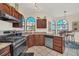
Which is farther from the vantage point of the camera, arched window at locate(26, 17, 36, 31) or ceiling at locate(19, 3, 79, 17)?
arched window at locate(26, 17, 36, 31)

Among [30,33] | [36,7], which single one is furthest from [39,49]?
[36,7]

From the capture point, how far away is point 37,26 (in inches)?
79.9

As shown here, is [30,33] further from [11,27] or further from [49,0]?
[49,0]

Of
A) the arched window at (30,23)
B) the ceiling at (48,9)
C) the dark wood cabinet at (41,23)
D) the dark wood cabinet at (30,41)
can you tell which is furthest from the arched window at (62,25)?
the dark wood cabinet at (30,41)

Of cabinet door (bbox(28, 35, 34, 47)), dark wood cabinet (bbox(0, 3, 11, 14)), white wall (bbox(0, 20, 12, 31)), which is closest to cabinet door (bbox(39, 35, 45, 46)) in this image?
cabinet door (bbox(28, 35, 34, 47))

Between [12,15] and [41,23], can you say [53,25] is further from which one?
[12,15]

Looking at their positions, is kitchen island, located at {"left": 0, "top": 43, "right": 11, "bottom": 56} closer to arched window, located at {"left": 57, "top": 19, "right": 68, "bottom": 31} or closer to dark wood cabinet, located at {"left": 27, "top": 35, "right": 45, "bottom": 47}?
dark wood cabinet, located at {"left": 27, "top": 35, "right": 45, "bottom": 47}

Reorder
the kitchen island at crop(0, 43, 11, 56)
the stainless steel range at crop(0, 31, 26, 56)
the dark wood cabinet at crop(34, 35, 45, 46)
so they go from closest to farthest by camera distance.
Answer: the kitchen island at crop(0, 43, 11, 56) → the stainless steel range at crop(0, 31, 26, 56) → the dark wood cabinet at crop(34, 35, 45, 46)

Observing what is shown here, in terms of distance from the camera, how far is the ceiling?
185cm

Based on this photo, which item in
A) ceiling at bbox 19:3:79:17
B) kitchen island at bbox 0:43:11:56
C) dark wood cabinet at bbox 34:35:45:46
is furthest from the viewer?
dark wood cabinet at bbox 34:35:45:46

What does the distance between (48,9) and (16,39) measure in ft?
2.77

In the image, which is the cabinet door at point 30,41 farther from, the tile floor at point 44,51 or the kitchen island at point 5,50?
the kitchen island at point 5,50

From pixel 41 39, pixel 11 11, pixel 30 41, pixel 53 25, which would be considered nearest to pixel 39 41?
pixel 41 39

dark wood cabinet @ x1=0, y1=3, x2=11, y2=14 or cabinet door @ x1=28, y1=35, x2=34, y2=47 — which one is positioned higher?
dark wood cabinet @ x1=0, y1=3, x2=11, y2=14
